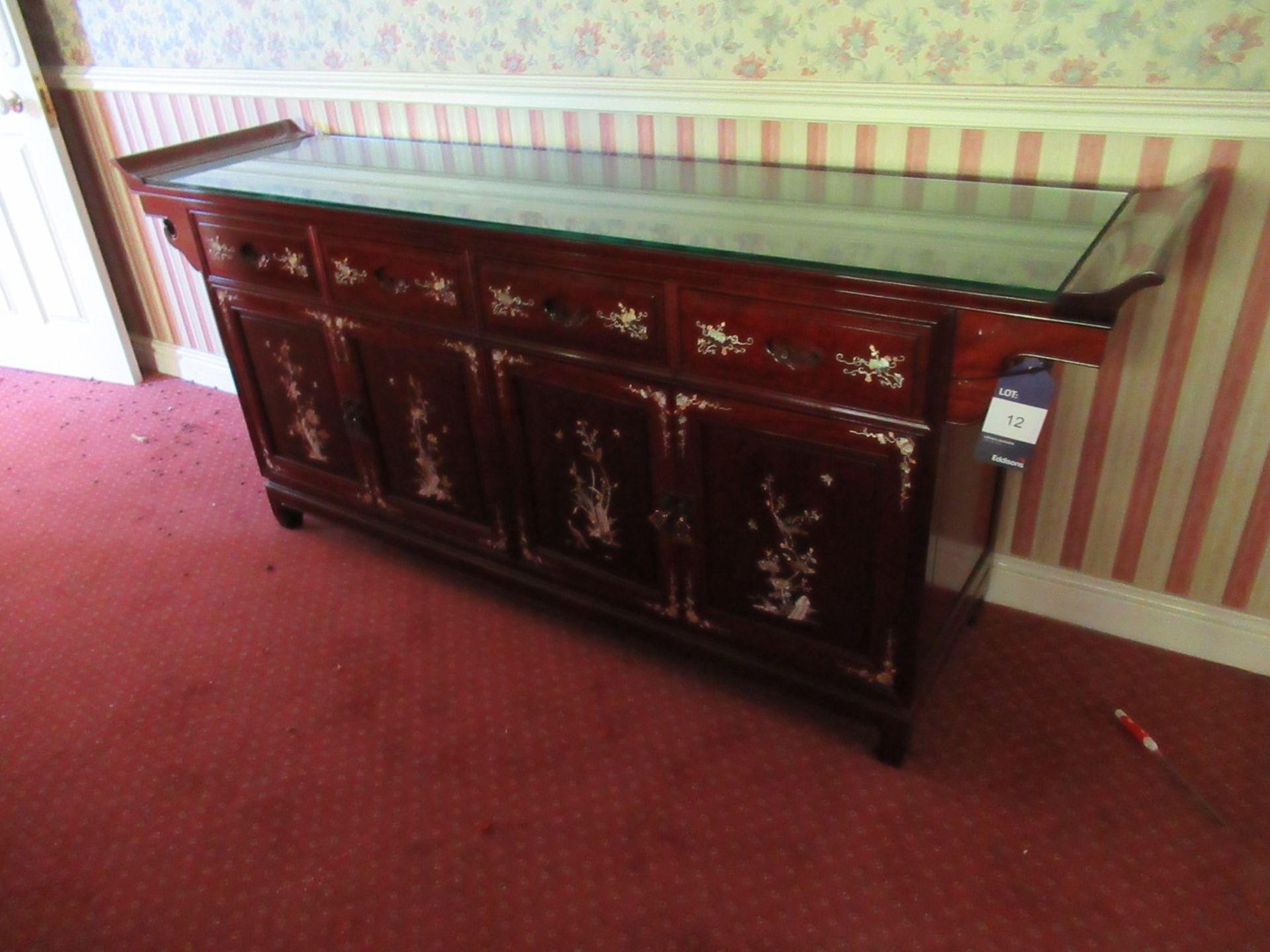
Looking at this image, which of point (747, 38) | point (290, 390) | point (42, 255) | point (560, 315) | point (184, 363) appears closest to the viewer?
point (560, 315)

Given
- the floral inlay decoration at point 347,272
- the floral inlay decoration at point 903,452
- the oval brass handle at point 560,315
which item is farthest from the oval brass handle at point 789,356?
the floral inlay decoration at point 347,272

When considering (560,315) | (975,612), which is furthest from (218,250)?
(975,612)

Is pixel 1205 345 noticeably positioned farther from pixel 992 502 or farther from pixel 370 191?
pixel 370 191

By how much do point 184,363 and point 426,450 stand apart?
1.73 metres

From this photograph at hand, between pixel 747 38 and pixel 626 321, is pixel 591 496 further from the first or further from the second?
pixel 747 38

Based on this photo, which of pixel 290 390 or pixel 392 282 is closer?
pixel 392 282

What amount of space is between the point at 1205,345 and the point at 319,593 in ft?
6.25

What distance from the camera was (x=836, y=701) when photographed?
1738 mm

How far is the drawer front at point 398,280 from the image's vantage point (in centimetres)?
179

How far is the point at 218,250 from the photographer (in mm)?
2123

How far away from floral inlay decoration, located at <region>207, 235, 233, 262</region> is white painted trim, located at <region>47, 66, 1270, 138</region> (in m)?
0.55

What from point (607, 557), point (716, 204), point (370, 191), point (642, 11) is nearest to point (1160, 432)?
point (716, 204)

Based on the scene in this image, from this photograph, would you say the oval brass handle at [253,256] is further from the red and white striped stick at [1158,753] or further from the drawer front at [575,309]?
the red and white striped stick at [1158,753]

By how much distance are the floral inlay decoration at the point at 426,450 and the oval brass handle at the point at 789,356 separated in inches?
31.6
